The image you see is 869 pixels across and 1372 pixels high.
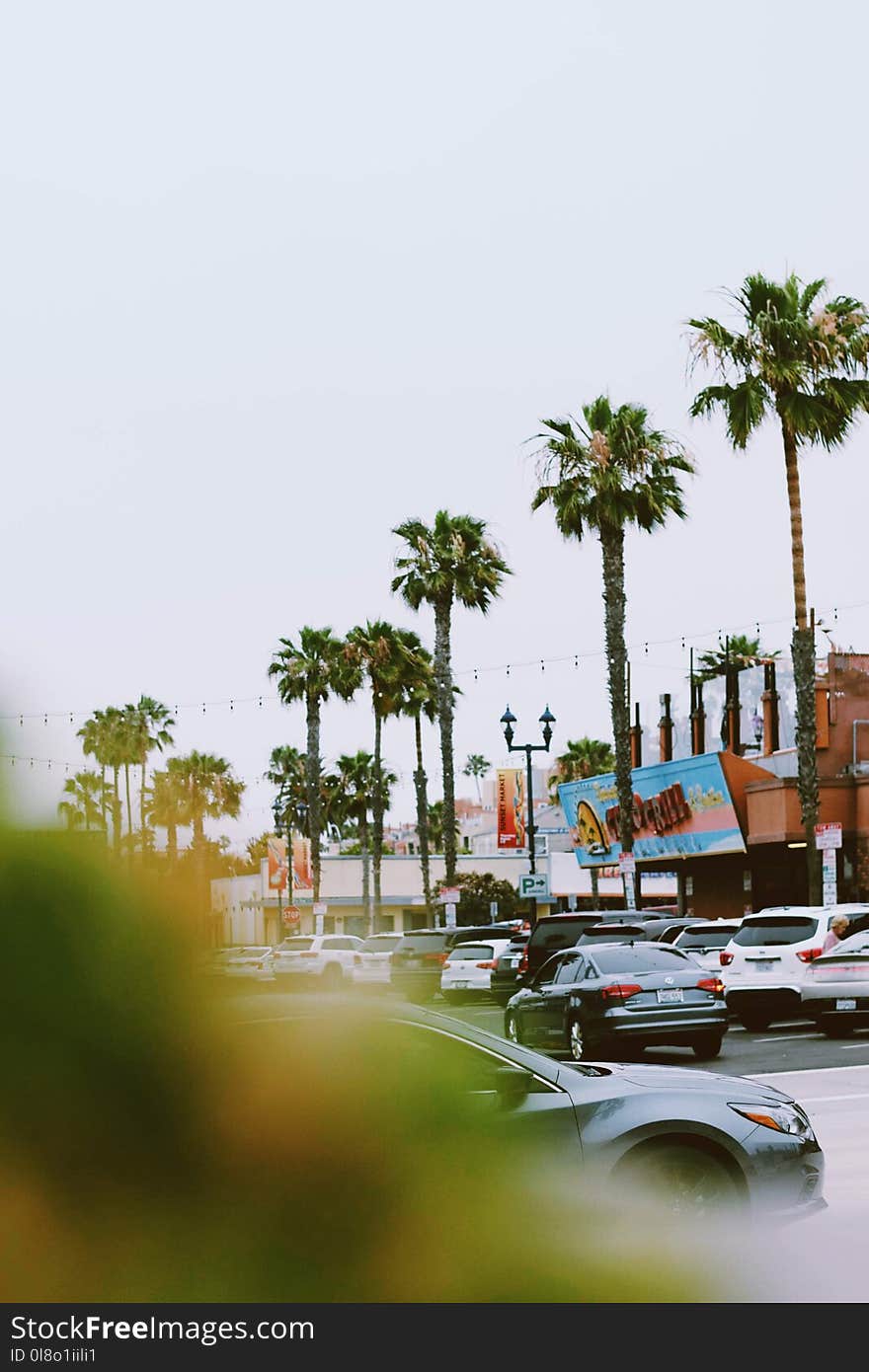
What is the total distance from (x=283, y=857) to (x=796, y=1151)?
5825cm

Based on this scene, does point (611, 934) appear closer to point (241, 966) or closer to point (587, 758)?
point (241, 966)

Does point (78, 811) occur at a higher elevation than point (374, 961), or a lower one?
higher

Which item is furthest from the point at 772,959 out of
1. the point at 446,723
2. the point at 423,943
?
the point at 446,723

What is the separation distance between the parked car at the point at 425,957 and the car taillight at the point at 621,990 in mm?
16596

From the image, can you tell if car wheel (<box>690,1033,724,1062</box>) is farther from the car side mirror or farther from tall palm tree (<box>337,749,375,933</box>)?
tall palm tree (<box>337,749,375,933</box>)

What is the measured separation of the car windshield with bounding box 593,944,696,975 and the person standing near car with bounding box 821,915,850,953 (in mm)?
3943

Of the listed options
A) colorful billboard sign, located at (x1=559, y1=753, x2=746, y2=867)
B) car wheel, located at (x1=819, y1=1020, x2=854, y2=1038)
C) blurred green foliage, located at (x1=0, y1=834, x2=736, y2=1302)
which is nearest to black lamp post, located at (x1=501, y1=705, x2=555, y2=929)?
colorful billboard sign, located at (x1=559, y1=753, x2=746, y2=867)

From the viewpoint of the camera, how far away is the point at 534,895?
37.7 meters

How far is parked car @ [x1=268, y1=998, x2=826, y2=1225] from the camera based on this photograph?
6.49 metres

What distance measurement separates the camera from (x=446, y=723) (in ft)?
159

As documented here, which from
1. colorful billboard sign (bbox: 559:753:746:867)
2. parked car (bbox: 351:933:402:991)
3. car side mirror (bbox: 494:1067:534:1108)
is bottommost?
parked car (bbox: 351:933:402:991)

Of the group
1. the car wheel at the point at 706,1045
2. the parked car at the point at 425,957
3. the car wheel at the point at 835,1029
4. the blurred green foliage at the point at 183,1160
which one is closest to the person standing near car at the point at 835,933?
the car wheel at the point at 835,1029

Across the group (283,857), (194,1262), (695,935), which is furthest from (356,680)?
(194,1262)

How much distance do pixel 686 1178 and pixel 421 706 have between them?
2105 inches
